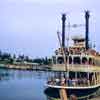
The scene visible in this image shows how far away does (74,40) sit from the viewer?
5603 cm

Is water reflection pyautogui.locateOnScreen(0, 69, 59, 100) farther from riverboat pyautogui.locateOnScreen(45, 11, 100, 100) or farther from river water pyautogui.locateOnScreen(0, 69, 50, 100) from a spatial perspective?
riverboat pyautogui.locateOnScreen(45, 11, 100, 100)

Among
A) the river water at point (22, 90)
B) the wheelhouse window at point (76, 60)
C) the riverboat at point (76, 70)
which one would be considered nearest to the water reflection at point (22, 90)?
the river water at point (22, 90)

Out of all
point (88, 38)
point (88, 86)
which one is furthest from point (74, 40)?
point (88, 38)

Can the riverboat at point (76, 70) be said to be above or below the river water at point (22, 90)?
above

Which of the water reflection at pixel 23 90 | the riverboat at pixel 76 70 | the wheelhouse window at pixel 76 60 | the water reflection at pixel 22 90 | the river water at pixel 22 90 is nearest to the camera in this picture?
the riverboat at pixel 76 70

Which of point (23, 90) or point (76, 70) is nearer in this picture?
point (76, 70)

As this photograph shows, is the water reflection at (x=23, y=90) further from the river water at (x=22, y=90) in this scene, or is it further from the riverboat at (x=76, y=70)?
the riverboat at (x=76, y=70)

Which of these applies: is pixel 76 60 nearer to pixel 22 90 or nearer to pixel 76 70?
pixel 76 70

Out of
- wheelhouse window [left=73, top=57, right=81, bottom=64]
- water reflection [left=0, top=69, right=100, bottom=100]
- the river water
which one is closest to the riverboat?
wheelhouse window [left=73, top=57, right=81, bottom=64]

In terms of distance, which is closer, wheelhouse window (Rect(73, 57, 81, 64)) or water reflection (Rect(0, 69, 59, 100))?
wheelhouse window (Rect(73, 57, 81, 64))

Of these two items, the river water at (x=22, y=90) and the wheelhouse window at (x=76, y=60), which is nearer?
the wheelhouse window at (x=76, y=60)

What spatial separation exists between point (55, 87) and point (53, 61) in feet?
19.2

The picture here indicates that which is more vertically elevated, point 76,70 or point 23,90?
point 76,70

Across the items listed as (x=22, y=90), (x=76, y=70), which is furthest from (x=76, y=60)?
(x=22, y=90)
